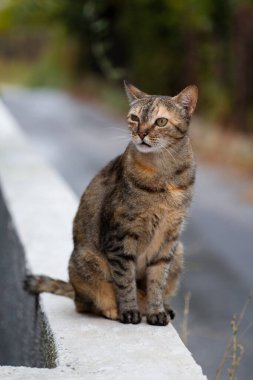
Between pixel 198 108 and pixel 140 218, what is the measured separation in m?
14.4

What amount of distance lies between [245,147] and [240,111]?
205 cm

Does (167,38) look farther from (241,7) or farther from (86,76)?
(86,76)

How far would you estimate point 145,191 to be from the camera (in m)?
4.93

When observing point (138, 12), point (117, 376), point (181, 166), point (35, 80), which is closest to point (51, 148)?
point (138, 12)

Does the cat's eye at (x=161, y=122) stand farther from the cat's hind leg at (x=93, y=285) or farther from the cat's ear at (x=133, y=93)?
the cat's hind leg at (x=93, y=285)

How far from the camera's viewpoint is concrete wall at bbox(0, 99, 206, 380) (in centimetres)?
403

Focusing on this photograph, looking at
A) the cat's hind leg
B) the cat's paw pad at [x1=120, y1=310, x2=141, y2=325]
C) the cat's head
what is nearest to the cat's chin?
the cat's head

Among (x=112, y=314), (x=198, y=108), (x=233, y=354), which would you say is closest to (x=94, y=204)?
(x=112, y=314)

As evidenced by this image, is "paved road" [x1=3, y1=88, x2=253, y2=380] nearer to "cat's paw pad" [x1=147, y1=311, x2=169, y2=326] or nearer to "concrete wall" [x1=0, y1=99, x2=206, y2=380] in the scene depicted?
"cat's paw pad" [x1=147, y1=311, x2=169, y2=326]

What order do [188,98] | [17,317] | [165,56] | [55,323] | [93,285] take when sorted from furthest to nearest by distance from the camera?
[165,56] < [17,317] < [93,285] < [188,98] < [55,323]

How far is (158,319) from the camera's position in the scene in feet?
16.1

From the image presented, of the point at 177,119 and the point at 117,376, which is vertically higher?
the point at 177,119

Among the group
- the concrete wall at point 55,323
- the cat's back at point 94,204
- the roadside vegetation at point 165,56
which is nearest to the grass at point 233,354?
the concrete wall at point 55,323

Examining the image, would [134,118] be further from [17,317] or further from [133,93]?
[17,317]
